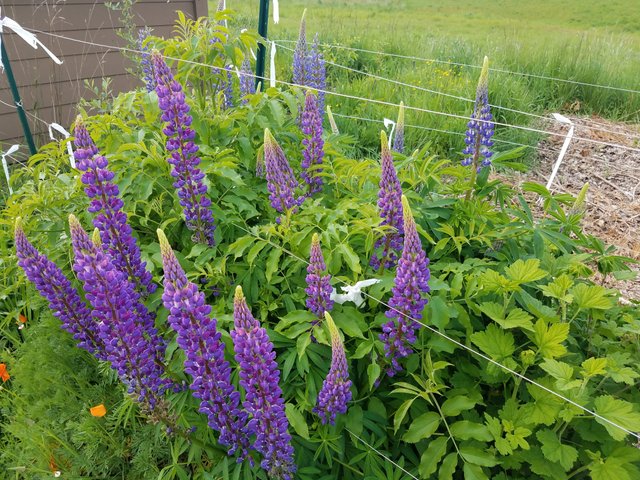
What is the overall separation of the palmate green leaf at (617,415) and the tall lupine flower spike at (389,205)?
29.7 inches

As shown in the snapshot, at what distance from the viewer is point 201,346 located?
4.36 ft

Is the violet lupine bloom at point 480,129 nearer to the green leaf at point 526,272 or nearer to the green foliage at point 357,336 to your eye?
the green foliage at point 357,336

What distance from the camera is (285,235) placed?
1.78 metres

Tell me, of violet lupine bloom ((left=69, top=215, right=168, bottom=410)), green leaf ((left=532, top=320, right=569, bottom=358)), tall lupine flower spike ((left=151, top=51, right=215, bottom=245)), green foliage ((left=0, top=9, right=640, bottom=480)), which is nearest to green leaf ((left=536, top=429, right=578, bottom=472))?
green foliage ((left=0, top=9, right=640, bottom=480))

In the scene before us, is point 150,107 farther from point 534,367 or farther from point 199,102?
point 534,367

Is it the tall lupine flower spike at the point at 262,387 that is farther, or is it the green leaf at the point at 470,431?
the green leaf at the point at 470,431

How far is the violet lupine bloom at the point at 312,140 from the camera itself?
196cm

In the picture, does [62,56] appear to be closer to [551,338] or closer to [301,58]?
[301,58]

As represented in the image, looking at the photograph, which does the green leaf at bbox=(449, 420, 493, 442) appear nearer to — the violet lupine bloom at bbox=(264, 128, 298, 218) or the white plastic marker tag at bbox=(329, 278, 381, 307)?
the white plastic marker tag at bbox=(329, 278, 381, 307)

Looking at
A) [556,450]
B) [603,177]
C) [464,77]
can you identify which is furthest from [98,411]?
[464,77]

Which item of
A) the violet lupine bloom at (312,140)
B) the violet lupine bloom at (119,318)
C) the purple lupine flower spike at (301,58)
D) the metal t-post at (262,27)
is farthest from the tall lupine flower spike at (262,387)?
the purple lupine flower spike at (301,58)

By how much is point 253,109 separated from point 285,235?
0.71m

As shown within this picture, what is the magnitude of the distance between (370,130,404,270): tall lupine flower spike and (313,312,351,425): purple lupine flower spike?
16.2 inches

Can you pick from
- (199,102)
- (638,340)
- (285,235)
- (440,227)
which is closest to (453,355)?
(440,227)
